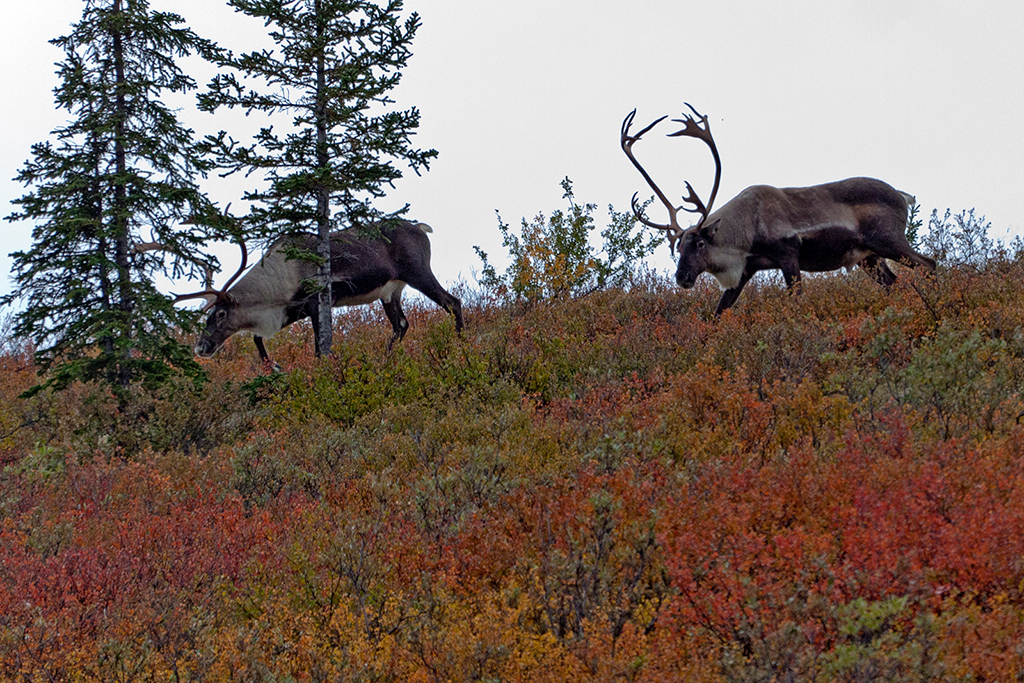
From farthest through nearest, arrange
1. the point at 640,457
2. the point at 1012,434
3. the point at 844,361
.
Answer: the point at 844,361 < the point at 640,457 < the point at 1012,434

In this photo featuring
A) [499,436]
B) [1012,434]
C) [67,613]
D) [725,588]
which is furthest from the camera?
[499,436]

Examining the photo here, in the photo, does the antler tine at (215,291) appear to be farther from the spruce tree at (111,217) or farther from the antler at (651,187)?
the antler at (651,187)

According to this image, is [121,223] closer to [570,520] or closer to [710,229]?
[710,229]

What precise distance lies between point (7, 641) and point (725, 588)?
321 centimetres

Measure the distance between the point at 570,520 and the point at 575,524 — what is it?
0.13ft

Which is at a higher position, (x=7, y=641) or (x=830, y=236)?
(x=830, y=236)

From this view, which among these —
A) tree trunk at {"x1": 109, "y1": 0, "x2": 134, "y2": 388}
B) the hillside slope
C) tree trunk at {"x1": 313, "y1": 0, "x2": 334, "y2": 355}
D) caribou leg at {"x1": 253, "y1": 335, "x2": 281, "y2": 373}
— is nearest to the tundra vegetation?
the hillside slope

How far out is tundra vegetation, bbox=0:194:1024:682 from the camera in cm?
343

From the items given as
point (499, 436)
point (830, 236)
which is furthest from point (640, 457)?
point (830, 236)

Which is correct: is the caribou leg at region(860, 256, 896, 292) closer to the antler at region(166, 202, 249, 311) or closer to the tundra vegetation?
the tundra vegetation

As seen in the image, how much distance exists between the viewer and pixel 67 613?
4.28 m

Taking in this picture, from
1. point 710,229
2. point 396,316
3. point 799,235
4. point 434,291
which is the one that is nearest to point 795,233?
point 799,235

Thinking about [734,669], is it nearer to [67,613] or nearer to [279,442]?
[67,613]

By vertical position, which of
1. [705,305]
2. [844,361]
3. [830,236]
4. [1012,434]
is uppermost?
[830,236]
